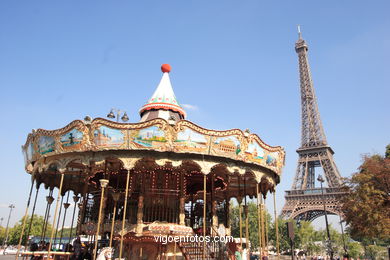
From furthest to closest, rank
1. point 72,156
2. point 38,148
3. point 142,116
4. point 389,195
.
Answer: point 389,195, point 142,116, point 38,148, point 72,156

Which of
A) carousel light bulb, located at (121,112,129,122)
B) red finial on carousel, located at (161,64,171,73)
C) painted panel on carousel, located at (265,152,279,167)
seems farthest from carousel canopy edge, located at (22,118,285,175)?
red finial on carousel, located at (161,64,171,73)

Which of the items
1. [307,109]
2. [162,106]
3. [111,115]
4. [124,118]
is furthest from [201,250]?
[307,109]

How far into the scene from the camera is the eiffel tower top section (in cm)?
6622

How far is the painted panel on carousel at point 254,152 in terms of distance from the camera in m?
14.5

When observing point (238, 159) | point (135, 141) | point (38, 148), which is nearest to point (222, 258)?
point (238, 159)

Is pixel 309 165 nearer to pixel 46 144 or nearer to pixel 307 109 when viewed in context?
pixel 307 109

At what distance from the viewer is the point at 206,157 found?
13789mm

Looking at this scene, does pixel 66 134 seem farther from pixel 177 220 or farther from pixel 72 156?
pixel 177 220

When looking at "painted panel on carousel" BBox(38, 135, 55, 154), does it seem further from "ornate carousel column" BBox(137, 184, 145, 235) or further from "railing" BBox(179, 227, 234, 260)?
"railing" BBox(179, 227, 234, 260)

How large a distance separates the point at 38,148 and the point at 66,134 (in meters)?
2.40

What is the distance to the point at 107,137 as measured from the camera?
43.5 feet

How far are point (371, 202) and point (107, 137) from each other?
19851mm

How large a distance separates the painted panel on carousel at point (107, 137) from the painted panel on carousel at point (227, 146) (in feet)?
13.8

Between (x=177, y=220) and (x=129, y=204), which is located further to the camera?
(x=129, y=204)
